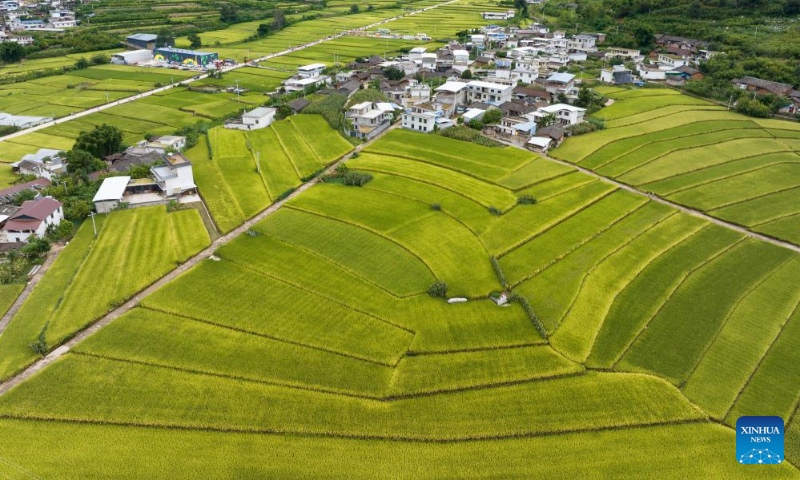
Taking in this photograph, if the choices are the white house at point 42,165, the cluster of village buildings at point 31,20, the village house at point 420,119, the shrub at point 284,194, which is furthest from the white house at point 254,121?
the cluster of village buildings at point 31,20

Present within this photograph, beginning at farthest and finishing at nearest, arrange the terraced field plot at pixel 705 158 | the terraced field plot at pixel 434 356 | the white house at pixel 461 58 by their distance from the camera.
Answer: the white house at pixel 461 58
the terraced field plot at pixel 705 158
the terraced field plot at pixel 434 356

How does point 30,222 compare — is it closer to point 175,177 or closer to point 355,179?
point 175,177

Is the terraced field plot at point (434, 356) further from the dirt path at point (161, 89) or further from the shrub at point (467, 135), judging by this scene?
Answer: the dirt path at point (161, 89)

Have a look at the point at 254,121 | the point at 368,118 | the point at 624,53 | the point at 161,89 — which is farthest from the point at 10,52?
the point at 624,53

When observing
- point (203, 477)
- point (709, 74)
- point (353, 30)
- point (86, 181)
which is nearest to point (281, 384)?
point (203, 477)

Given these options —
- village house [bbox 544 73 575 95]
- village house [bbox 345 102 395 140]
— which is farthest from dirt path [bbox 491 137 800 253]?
village house [bbox 544 73 575 95]

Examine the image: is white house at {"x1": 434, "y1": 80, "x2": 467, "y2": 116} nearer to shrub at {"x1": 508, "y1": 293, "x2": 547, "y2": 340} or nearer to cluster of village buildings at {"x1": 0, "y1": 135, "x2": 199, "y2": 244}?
cluster of village buildings at {"x1": 0, "y1": 135, "x2": 199, "y2": 244}

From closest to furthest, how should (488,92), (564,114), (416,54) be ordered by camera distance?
(564,114), (488,92), (416,54)

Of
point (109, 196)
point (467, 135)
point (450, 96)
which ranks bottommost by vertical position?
point (467, 135)
